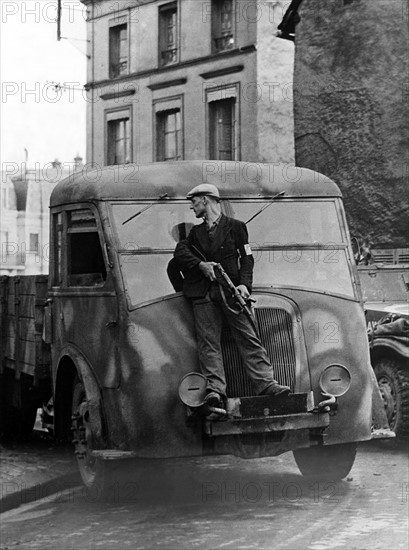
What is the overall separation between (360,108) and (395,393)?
11474mm

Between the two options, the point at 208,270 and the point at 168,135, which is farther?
the point at 168,135

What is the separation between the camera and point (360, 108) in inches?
858

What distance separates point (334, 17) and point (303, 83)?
1440 millimetres

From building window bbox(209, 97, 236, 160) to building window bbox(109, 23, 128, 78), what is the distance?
442 cm

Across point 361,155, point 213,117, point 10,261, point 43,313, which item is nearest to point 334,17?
point 361,155

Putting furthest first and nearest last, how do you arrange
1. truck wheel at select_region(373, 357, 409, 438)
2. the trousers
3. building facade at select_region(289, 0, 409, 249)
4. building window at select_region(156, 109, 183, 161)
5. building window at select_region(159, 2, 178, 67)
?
1. building window at select_region(159, 2, 178, 67)
2. building window at select_region(156, 109, 183, 161)
3. building facade at select_region(289, 0, 409, 249)
4. truck wheel at select_region(373, 357, 409, 438)
5. the trousers

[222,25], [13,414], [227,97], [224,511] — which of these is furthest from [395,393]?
[222,25]

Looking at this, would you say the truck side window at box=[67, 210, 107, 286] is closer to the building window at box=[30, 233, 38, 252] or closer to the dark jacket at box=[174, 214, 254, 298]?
the dark jacket at box=[174, 214, 254, 298]

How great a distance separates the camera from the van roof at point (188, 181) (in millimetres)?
8930

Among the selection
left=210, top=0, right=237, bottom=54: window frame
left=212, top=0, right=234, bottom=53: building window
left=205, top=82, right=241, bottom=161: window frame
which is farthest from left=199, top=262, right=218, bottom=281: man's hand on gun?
left=210, top=0, right=237, bottom=54: window frame

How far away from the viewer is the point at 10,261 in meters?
66.1

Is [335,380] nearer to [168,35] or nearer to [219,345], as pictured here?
[219,345]

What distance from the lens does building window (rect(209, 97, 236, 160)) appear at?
92.1 ft

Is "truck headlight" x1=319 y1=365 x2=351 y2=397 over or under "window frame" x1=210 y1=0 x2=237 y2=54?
under
